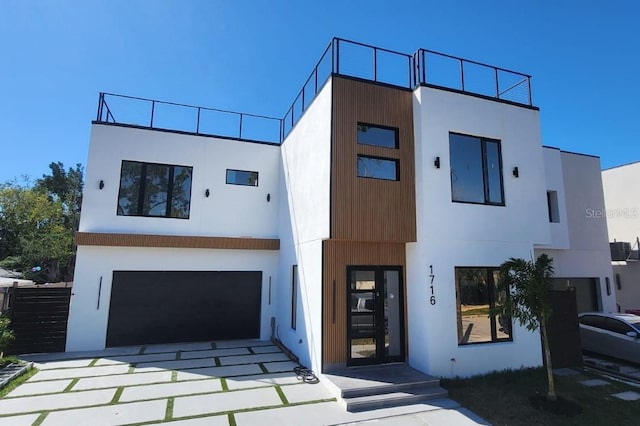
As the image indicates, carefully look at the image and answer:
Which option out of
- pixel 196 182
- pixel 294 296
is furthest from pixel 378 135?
pixel 196 182

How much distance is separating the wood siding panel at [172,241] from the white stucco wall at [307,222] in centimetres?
75

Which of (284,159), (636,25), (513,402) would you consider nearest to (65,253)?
(284,159)

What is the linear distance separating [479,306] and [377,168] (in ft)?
11.7

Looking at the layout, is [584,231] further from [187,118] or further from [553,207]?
[187,118]

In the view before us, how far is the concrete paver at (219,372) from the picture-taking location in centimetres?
632

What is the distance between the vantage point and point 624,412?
16.5 feet

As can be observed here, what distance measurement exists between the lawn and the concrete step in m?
0.34

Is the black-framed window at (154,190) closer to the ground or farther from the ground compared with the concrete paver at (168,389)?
farther from the ground

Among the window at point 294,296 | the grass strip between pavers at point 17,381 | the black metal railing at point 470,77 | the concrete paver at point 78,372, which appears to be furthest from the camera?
the window at point 294,296

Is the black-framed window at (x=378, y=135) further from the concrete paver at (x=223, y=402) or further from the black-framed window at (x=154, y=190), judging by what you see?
the black-framed window at (x=154, y=190)

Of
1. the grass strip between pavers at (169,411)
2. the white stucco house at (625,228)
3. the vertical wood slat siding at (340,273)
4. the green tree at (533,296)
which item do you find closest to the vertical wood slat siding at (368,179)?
the vertical wood slat siding at (340,273)

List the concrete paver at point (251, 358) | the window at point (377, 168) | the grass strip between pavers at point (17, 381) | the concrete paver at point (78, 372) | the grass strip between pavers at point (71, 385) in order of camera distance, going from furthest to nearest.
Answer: the concrete paver at point (251, 358), the window at point (377, 168), the concrete paver at point (78, 372), the grass strip between pavers at point (71, 385), the grass strip between pavers at point (17, 381)

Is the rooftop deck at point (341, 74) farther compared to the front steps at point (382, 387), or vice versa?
the rooftop deck at point (341, 74)

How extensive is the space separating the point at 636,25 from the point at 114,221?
1452cm
